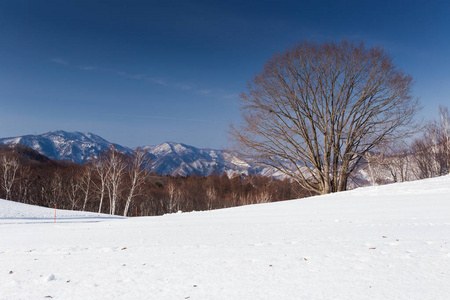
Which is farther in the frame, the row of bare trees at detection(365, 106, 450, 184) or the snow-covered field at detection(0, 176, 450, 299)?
the row of bare trees at detection(365, 106, 450, 184)

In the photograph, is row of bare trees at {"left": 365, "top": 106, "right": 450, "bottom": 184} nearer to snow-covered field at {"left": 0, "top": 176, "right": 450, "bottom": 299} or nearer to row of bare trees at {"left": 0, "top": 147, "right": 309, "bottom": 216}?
row of bare trees at {"left": 0, "top": 147, "right": 309, "bottom": 216}

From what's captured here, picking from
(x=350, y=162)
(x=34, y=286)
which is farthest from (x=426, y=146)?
(x=34, y=286)

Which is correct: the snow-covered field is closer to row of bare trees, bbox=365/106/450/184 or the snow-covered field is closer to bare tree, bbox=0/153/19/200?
row of bare trees, bbox=365/106/450/184

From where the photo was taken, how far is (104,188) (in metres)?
55.4

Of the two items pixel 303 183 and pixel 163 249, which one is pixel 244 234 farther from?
pixel 303 183

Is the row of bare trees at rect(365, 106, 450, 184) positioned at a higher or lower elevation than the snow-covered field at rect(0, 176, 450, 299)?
higher

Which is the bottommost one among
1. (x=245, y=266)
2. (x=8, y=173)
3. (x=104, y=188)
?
(x=245, y=266)

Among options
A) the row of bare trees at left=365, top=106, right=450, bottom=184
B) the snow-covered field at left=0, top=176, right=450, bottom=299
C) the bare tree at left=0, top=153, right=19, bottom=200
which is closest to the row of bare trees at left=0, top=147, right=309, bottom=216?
the bare tree at left=0, top=153, right=19, bottom=200

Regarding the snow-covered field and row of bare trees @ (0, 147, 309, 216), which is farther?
row of bare trees @ (0, 147, 309, 216)

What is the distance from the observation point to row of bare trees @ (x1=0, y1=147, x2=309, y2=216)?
37.2 metres

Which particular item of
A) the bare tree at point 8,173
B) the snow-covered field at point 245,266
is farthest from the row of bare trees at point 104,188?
the snow-covered field at point 245,266

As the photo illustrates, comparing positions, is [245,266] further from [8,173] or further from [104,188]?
[8,173]

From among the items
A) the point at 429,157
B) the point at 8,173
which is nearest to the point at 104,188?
the point at 8,173

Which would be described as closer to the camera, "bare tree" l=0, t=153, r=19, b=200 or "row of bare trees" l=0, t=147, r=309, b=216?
"row of bare trees" l=0, t=147, r=309, b=216
